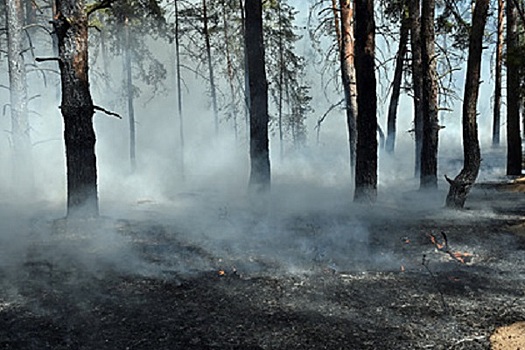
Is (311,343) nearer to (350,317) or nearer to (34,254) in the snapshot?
(350,317)

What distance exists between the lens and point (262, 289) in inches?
199

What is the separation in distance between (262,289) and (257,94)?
23.5 feet

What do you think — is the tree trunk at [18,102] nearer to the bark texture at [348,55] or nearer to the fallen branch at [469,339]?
the bark texture at [348,55]

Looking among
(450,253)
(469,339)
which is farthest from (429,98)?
(469,339)

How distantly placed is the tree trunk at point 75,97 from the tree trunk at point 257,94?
4.54 meters

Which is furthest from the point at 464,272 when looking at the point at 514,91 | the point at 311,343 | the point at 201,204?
the point at 514,91

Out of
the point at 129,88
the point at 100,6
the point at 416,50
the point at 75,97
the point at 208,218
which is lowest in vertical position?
the point at 208,218

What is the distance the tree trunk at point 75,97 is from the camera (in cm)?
759

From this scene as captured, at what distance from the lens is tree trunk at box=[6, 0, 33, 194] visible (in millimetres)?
14523

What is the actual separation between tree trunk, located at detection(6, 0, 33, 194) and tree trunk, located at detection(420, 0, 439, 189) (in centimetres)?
1169

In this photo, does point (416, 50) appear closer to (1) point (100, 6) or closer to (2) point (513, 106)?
(2) point (513, 106)

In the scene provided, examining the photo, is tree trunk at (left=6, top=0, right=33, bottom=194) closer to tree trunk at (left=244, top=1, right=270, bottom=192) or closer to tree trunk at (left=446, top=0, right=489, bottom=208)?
tree trunk at (left=244, top=1, right=270, bottom=192)

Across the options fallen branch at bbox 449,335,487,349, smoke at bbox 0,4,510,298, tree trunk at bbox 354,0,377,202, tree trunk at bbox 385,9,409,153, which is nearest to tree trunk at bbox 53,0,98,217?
smoke at bbox 0,4,510,298

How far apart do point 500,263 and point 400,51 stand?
46.9ft
